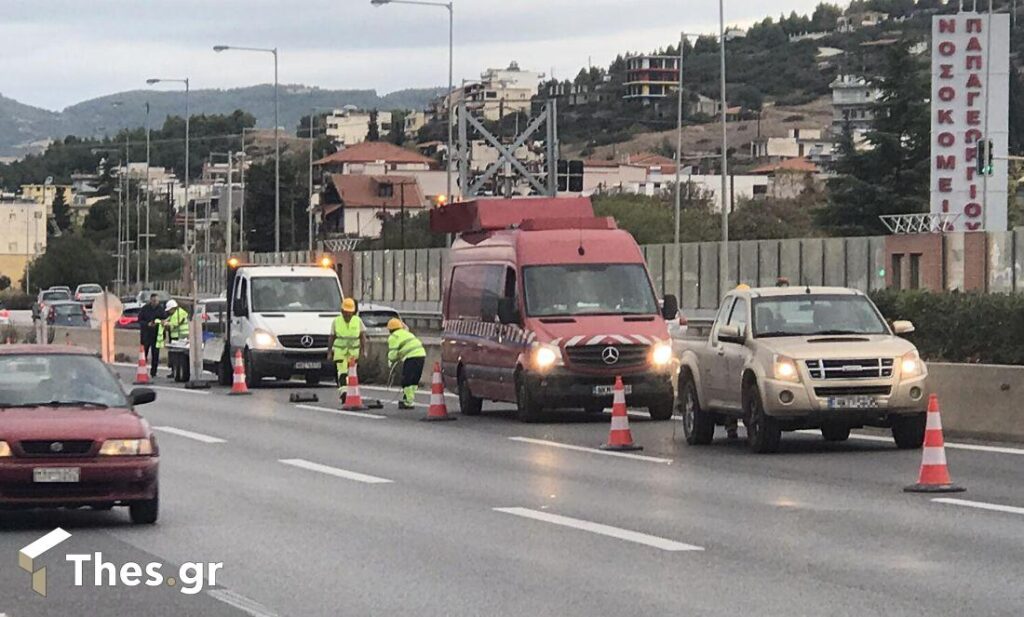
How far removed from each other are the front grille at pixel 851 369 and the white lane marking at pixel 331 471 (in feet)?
14.9

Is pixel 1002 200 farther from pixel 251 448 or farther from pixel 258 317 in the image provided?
pixel 251 448

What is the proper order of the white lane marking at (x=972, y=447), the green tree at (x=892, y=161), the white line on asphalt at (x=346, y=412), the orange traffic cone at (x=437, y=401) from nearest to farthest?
the white lane marking at (x=972, y=447) → the orange traffic cone at (x=437, y=401) → the white line on asphalt at (x=346, y=412) → the green tree at (x=892, y=161)

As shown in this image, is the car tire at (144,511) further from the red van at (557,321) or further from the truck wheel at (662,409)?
the truck wheel at (662,409)

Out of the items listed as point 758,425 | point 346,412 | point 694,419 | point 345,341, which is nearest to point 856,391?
point 758,425

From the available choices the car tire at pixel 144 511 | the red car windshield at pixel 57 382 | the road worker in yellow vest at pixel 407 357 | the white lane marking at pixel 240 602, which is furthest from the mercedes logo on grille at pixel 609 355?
the white lane marking at pixel 240 602

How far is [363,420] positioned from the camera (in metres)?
30.3

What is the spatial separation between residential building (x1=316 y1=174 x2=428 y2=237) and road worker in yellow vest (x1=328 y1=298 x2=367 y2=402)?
144473 millimetres

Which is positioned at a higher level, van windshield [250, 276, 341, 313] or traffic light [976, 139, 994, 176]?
traffic light [976, 139, 994, 176]

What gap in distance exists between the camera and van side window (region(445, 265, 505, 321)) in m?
30.1

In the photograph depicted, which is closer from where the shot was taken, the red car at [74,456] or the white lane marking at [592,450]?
the red car at [74,456]

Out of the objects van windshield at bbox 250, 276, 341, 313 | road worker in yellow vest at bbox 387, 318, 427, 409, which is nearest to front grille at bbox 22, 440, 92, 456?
road worker in yellow vest at bbox 387, 318, 427, 409

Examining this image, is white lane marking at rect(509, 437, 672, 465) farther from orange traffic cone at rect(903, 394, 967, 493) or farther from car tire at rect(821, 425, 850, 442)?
orange traffic cone at rect(903, 394, 967, 493)

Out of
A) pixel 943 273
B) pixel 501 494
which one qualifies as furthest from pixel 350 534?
pixel 943 273

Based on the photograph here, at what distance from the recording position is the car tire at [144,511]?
632 inches
